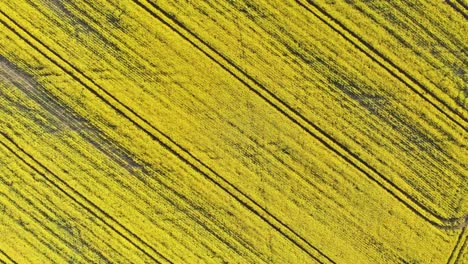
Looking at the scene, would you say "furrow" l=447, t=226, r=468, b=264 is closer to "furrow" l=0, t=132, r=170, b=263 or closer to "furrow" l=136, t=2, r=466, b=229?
"furrow" l=136, t=2, r=466, b=229

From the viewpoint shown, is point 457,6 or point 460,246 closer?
point 457,6

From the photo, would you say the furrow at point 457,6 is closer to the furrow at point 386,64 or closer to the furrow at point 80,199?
the furrow at point 386,64

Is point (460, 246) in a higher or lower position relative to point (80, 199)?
higher

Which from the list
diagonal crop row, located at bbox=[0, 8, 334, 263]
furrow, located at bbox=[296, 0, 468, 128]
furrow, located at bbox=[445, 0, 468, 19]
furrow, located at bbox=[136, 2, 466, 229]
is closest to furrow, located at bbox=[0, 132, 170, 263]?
diagonal crop row, located at bbox=[0, 8, 334, 263]

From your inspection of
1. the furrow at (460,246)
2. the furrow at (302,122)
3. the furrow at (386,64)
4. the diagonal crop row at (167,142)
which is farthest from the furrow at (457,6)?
the diagonal crop row at (167,142)

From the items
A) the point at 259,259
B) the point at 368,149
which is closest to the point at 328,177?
the point at 368,149

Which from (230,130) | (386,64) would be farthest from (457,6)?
(230,130)

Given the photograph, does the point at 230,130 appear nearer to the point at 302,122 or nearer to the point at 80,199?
the point at 302,122

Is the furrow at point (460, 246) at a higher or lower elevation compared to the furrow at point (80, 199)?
higher
